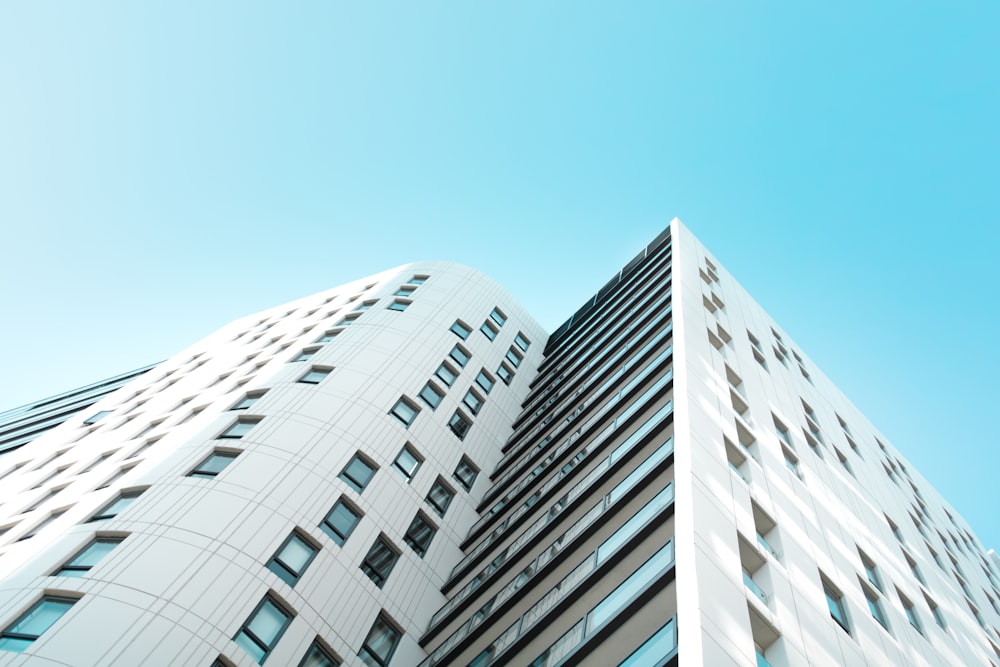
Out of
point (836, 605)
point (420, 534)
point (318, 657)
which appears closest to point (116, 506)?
point (318, 657)

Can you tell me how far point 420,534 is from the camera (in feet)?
79.8

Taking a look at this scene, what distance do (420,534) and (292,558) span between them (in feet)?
19.4

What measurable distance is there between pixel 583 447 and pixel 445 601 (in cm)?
730

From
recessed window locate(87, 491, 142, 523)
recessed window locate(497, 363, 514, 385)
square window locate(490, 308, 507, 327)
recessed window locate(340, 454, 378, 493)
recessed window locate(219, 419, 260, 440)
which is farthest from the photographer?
square window locate(490, 308, 507, 327)

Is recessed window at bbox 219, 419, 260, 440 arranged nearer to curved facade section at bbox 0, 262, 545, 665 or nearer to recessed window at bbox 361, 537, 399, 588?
curved facade section at bbox 0, 262, 545, 665

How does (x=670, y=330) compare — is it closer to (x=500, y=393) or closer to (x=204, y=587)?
(x=500, y=393)

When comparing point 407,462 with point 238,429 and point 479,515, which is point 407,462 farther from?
point 238,429

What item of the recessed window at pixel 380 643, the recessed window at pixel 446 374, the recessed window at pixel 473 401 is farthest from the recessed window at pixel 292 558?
the recessed window at pixel 473 401

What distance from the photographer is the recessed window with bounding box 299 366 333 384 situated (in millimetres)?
27094

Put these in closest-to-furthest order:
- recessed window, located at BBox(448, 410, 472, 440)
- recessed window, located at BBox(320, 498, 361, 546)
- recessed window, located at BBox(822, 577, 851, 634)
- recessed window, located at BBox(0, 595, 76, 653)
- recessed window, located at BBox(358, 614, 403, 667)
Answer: recessed window, located at BBox(0, 595, 76, 653) < recessed window, located at BBox(822, 577, 851, 634) < recessed window, located at BBox(358, 614, 403, 667) < recessed window, located at BBox(320, 498, 361, 546) < recessed window, located at BBox(448, 410, 472, 440)

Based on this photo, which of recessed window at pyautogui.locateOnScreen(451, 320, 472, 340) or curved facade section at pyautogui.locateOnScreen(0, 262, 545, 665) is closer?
curved facade section at pyautogui.locateOnScreen(0, 262, 545, 665)

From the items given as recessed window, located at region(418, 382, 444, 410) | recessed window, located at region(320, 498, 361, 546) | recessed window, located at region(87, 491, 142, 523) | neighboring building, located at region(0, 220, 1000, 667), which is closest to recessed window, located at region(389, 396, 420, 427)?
neighboring building, located at region(0, 220, 1000, 667)

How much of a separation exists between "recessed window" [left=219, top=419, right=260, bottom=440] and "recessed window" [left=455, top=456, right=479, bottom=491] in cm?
877

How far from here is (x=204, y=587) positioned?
16.9 metres
